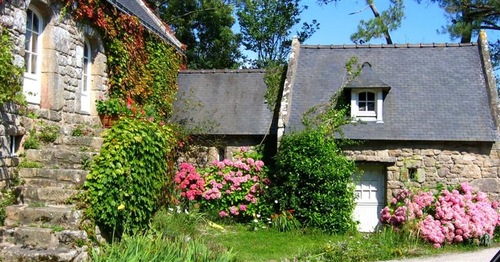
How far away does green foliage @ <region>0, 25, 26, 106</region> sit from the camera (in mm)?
7508

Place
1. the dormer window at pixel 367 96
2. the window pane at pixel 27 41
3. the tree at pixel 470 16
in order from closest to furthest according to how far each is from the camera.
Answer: the window pane at pixel 27 41 → the dormer window at pixel 367 96 → the tree at pixel 470 16

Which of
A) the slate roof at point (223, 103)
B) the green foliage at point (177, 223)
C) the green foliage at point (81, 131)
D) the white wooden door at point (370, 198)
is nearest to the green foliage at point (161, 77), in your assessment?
the slate roof at point (223, 103)

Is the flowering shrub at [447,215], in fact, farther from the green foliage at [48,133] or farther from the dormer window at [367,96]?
the green foliage at [48,133]

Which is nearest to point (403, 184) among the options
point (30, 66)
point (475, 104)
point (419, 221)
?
point (419, 221)

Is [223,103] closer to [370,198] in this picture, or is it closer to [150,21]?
[150,21]

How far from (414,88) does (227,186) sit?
5.67m

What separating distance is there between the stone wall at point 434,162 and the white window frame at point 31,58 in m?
7.39

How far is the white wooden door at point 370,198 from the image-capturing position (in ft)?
41.9

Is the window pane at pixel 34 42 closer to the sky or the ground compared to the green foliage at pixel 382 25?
closer to the ground

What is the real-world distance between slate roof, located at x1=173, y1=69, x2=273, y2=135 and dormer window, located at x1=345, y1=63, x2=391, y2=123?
246cm

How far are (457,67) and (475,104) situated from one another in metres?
1.54

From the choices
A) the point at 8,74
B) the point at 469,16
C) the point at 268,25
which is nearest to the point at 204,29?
the point at 268,25

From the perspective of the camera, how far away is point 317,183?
11.7 m

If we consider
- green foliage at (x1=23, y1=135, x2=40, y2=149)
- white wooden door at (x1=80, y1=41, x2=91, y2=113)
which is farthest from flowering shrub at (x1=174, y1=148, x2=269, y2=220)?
green foliage at (x1=23, y1=135, x2=40, y2=149)
